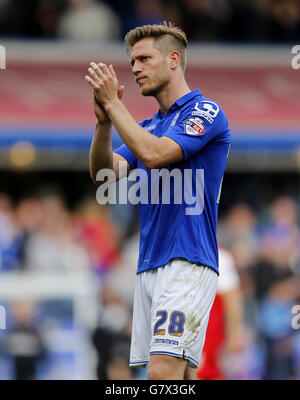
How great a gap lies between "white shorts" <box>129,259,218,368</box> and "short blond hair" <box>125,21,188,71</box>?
131 cm

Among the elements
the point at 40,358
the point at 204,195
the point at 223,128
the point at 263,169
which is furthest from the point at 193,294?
the point at 263,169

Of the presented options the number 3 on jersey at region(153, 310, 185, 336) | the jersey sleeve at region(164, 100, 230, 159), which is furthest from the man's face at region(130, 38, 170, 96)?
the number 3 on jersey at region(153, 310, 185, 336)

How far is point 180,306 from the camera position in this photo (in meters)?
5.45

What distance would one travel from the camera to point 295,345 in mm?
11398

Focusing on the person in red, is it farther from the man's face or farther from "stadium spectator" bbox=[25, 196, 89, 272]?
"stadium spectator" bbox=[25, 196, 89, 272]

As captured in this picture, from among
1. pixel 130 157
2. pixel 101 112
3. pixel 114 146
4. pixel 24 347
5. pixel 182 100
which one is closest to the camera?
pixel 101 112

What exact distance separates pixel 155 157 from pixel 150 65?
651 mm

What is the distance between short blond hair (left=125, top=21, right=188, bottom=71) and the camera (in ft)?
19.0

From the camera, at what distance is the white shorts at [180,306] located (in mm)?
5426

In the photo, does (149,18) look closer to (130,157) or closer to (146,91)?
(130,157)

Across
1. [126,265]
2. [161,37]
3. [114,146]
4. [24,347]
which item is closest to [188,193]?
[161,37]

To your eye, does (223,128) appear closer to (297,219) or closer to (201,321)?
(201,321)

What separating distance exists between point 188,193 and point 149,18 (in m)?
10.0

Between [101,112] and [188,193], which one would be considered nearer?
[188,193]
